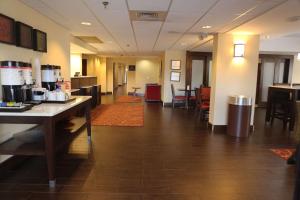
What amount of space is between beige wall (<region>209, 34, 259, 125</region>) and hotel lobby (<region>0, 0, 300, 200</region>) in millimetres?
25

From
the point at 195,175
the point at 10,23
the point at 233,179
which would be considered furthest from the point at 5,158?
the point at 233,179

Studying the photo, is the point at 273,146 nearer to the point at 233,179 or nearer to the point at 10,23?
the point at 233,179

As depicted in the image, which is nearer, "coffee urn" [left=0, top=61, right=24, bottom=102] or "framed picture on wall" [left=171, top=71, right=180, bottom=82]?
"coffee urn" [left=0, top=61, right=24, bottom=102]

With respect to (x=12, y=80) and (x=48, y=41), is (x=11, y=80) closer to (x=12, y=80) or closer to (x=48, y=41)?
(x=12, y=80)

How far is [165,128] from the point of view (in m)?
5.40

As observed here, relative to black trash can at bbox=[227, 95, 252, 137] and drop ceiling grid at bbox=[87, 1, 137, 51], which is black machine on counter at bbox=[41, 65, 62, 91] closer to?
drop ceiling grid at bbox=[87, 1, 137, 51]

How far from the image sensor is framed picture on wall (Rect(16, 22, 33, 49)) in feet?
9.84

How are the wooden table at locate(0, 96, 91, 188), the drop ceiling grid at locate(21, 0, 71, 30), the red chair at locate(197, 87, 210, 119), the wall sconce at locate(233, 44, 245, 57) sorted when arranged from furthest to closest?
the red chair at locate(197, 87, 210, 119) → the wall sconce at locate(233, 44, 245, 57) → the drop ceiling grid at locate(21, 0, 71, 30) → the wooden table at locate(0, 96, 91, 188)

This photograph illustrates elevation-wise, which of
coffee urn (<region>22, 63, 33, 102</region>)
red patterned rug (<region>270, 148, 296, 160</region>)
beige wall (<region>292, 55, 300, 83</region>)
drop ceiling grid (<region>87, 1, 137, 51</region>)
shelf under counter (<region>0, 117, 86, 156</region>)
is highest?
drop ceiling grid (<region>87, 1, 137, 51</region>)

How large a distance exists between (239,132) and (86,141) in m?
3.41

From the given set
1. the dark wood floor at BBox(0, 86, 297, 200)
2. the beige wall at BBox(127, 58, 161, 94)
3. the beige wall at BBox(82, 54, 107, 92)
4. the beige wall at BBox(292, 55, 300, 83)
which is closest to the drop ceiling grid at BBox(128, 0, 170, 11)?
the dark wood floor at BBox(0, 86, 297, 200)

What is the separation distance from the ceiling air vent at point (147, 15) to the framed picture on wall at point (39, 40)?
64.0 inches

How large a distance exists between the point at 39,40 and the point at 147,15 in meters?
1.94

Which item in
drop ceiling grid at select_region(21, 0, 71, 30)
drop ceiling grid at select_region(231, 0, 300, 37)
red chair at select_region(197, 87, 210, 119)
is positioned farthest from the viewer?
red chair at select_region(197, 87, 210, 119)
